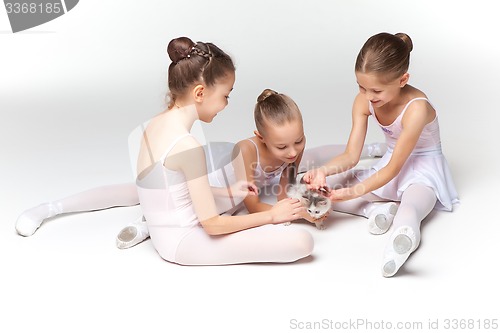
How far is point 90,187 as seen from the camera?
11.8 feet

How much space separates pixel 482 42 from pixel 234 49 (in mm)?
1578

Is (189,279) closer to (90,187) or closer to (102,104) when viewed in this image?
(90,187)

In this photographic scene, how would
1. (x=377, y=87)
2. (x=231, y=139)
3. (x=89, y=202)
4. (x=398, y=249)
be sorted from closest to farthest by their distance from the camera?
(x=398, y=249) → (x=377, y=87) → (x=89, y=202) → (x=231, y=139)

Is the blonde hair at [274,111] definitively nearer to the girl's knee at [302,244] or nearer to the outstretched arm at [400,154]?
the outstretched arm at [400,154]

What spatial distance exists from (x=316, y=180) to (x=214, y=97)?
548 mm

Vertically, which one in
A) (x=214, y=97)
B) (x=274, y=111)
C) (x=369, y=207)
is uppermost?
(x=214, y=97)

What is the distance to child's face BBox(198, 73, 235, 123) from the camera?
2881 mm

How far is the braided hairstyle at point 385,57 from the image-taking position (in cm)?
298

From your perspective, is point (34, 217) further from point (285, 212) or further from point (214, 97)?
point (285, 212)

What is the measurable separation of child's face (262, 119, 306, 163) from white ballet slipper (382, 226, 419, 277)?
0.56m

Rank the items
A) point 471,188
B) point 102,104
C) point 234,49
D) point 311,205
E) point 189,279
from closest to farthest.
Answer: point 189,279 → point 311,205 → point 471,188 → point 102,104 → point 234,49

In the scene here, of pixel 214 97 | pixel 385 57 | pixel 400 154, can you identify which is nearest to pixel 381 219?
pixel 400 154

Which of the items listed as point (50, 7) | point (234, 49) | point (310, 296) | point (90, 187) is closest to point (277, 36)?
point (234, 49)

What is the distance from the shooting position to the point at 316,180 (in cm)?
314
